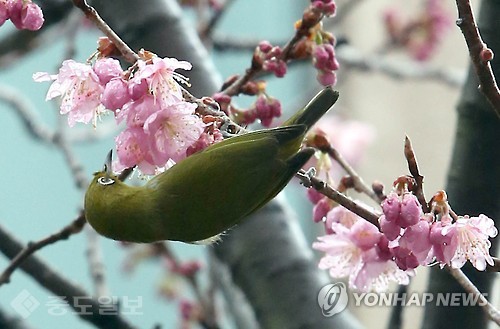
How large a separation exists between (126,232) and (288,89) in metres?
2.69

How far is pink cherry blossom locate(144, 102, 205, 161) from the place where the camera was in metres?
0.62

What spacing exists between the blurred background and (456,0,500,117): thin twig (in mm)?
1314

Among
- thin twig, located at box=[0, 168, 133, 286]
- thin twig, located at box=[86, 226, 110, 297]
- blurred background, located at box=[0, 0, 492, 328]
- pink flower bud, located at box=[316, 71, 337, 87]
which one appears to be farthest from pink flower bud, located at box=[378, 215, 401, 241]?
blurred background, located at box=[0, 0, 492, 328]

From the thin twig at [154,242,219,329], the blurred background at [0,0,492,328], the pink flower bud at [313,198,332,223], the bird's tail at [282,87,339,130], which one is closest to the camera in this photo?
the bird's tail at [282,87,339,130]

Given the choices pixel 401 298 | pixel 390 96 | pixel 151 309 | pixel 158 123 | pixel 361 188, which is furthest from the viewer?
pixel 390 96

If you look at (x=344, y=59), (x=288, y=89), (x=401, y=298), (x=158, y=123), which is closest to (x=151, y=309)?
(x=288, y=89)

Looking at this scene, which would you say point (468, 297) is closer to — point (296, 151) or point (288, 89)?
point (296, 151)

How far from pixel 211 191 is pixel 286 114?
133cm

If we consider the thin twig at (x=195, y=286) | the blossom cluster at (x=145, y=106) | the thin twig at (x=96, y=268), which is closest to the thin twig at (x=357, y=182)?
the blossom cluster at (x=145, y=106)

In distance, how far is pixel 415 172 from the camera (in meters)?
0.62

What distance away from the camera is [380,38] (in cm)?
315

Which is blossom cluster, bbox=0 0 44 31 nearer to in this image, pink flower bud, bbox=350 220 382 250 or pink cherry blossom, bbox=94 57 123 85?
pink cherry blossom, bbox=94 57 123 85

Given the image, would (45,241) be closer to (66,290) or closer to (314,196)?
(66,290)

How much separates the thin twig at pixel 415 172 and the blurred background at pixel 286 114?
4.23ft
